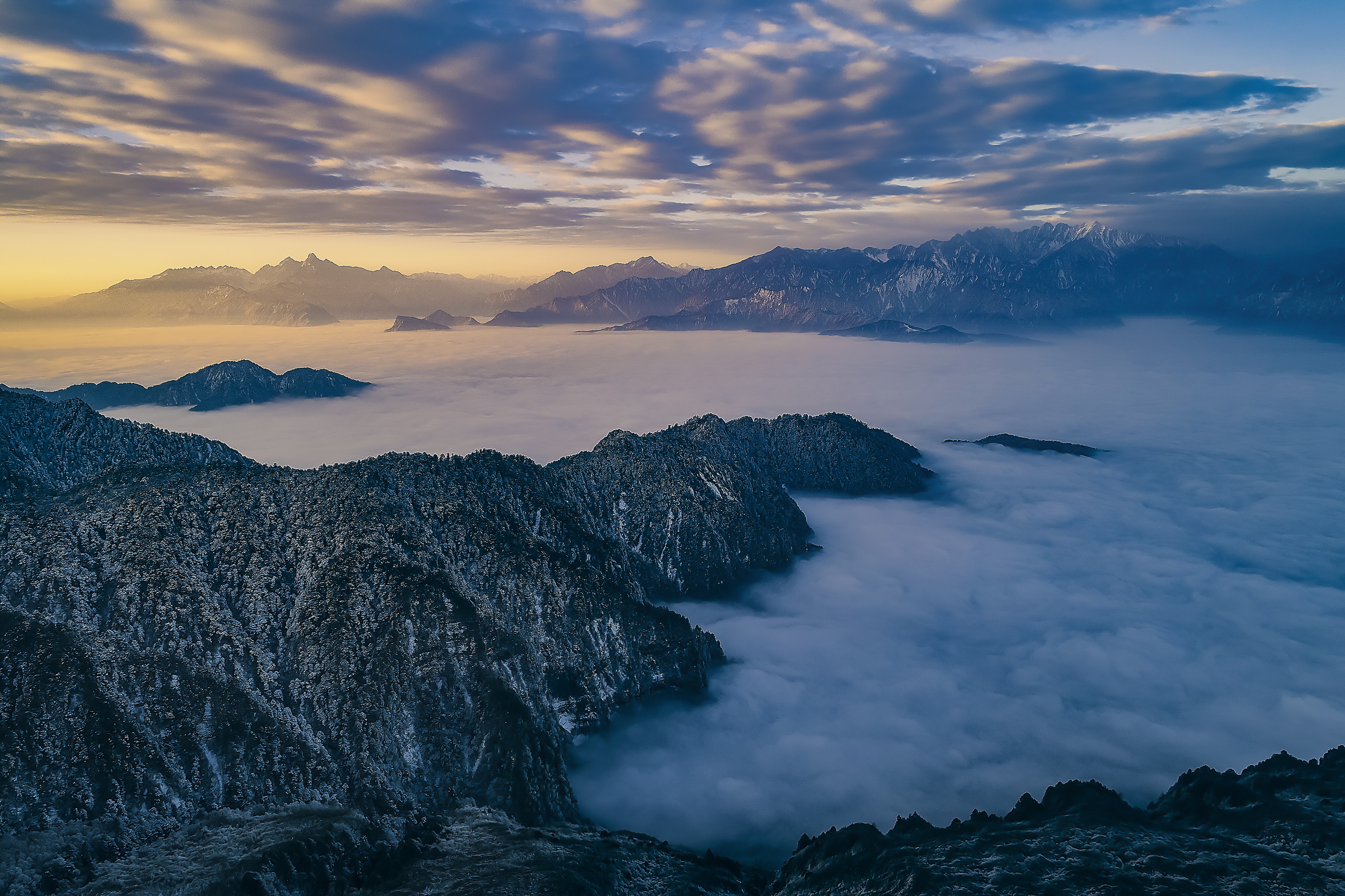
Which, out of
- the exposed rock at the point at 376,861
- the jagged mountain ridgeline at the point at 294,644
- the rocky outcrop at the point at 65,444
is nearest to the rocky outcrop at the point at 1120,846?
the exposed rock at the point at 376,861

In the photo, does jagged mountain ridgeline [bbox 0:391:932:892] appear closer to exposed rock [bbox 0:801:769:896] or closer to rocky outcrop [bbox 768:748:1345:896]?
exposed rock [bbox 0:801:769:896]

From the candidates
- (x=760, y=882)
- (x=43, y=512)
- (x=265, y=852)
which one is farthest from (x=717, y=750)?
(x=43, y=512)

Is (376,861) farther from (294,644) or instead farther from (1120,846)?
(1120,846)

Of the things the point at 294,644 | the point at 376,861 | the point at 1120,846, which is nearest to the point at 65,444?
the point at 294,644

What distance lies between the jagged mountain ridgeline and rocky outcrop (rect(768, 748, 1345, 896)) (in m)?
44.3

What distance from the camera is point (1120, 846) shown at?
76375 mm

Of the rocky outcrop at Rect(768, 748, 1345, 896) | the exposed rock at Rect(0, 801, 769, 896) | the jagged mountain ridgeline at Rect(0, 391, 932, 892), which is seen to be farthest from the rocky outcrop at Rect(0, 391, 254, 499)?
the rocky outcrop at Rect(768, 748, 1345, 896)

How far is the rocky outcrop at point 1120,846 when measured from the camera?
6862cm

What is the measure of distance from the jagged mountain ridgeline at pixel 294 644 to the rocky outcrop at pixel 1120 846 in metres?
44.3

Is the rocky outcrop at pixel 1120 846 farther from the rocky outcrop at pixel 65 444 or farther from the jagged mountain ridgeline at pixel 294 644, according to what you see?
the rocky outcrop at pixel 65 444

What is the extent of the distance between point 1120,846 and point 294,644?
118m

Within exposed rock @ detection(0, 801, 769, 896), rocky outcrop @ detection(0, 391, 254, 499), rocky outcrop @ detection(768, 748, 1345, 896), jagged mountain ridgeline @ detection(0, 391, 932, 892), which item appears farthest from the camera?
rocky outcrop @ detection(0, 391, 254, 499)

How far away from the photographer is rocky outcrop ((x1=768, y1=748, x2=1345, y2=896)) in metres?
68.6

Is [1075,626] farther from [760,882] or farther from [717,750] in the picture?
[760,882]
